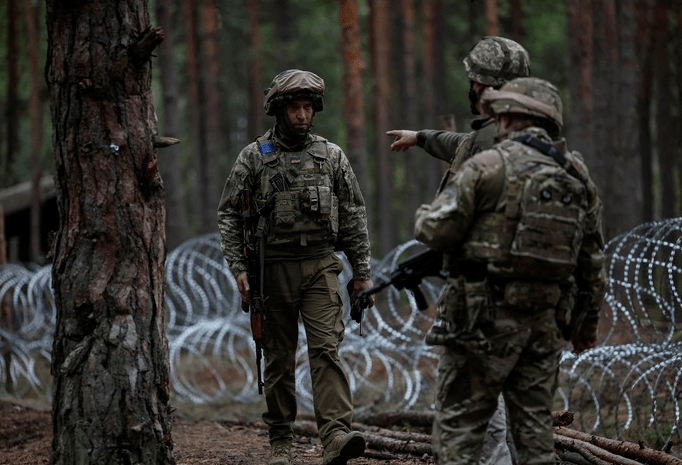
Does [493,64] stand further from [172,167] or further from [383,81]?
[383,81]

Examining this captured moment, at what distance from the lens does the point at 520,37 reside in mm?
21391

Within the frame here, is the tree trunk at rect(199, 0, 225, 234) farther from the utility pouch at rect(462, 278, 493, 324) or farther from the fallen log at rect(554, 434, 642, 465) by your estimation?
the utility pouch at rect(462, 278, 493, 324)

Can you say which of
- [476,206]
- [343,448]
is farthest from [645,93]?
[476,206]

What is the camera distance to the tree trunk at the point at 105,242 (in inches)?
195

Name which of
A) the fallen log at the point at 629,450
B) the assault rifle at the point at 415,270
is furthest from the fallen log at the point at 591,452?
the assault rifle at the point at 415,270

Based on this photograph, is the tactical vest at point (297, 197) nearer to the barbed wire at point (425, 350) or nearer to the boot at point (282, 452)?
the barbed wire at point (425, 350)

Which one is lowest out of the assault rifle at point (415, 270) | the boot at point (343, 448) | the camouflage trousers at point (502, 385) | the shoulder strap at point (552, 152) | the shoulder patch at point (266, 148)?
the boot at point (343, 448)

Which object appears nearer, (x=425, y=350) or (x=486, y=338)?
(x=486, y=338)

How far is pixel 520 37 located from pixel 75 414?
1819cm

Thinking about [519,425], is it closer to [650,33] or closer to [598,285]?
[598,285]

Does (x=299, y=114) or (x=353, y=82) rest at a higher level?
(x=353, y=82)

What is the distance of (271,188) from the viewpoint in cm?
574

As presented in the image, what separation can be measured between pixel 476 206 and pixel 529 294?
0.45 metres

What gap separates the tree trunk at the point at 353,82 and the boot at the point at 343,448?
8.94 metres
